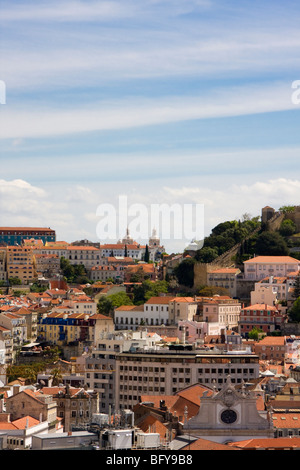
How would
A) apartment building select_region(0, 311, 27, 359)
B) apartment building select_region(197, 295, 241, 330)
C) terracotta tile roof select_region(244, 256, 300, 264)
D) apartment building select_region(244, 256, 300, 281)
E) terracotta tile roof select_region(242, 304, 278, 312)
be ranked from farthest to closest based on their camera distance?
terracotta tile roof select_region(244, 256, 300, 264) → apartment building select_region(244, 256, 300, 281) → terracotta tile roof select_region(242, 304, 278, 312) → apartment building select_region(197, 295, 241, 330) → apartment building select_region(0, 311, 27, 359)

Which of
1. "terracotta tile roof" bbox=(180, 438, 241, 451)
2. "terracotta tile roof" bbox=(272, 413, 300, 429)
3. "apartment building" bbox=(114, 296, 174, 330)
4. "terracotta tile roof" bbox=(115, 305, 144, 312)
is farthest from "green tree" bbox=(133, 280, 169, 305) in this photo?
"terracotta tile roof" bbox=(180, 438, 241, 451)

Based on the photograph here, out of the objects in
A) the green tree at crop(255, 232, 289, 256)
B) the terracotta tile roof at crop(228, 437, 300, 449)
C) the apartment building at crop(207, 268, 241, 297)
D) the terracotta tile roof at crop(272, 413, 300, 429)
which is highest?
the green tree at crop(255, 232, 289, 256)

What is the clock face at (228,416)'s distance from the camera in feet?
131

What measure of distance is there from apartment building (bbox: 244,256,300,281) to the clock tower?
153 feet

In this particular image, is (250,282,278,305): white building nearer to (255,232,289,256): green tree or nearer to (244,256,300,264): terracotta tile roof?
(244,256,300,264): terracotta tile roof

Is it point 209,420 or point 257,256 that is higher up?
point 257,256

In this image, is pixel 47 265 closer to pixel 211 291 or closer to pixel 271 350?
pixel 211 291

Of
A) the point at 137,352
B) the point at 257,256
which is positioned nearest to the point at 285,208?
the point at 257,256

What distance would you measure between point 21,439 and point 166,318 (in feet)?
136

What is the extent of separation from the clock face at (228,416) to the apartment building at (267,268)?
46.5 meters

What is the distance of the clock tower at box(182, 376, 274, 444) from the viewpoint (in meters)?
39.6

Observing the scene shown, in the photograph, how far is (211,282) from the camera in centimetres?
8650

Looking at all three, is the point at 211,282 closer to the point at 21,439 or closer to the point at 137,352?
the point at 137,352
